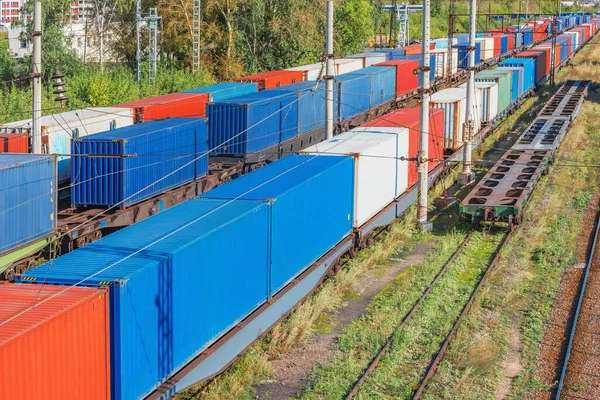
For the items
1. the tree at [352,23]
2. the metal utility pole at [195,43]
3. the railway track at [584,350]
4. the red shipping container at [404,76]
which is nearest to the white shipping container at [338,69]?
the red shipping container at [404,76]

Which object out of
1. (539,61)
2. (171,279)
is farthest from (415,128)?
(539,61)

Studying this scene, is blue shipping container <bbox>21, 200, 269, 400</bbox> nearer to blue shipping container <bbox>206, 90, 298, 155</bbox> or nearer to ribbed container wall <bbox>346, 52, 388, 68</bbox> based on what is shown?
blue shipping container <bbox>206, 90, 298, 155</bbox>

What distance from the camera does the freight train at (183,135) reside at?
70.1 ft

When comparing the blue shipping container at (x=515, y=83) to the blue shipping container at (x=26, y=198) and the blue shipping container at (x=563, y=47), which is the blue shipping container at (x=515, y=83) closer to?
the blue shipping container at (x=563, y=47)

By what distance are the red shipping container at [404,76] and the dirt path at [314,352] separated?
1076 inches

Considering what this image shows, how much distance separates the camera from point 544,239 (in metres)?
25.5

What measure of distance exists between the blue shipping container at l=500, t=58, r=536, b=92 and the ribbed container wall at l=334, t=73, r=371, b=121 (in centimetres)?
1628

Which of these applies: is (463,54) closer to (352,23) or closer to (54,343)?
(352,23)

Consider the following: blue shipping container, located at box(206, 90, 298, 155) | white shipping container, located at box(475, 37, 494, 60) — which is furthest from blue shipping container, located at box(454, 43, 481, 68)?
blue shipping container, located at box(206, 90, 298, 155)

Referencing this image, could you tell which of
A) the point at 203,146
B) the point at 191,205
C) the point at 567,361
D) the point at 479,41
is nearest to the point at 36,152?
the point at 191,205

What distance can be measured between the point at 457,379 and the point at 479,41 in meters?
56.0

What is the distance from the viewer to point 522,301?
2011cm

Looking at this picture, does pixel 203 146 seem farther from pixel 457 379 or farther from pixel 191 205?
pixel 457 379

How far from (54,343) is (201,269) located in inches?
148
